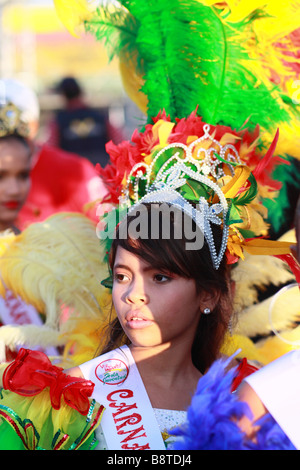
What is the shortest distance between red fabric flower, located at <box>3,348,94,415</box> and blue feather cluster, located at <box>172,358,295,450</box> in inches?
14.0

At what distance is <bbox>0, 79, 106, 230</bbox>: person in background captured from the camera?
143 inches

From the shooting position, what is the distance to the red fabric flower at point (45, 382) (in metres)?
1.79

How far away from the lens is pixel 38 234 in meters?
2.64

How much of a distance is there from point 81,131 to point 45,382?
293 inches

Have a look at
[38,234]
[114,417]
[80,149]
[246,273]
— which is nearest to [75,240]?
[38,234]

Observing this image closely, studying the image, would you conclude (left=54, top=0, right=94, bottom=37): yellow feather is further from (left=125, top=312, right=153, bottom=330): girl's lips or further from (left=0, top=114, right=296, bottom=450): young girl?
(left=125, top=312, right=153, bottom=330): girl's lips

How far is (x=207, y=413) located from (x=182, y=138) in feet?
3.05

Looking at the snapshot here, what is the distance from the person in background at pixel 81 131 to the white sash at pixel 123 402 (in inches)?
279

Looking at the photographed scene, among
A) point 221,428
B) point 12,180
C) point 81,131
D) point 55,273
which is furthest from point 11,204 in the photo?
point 81,131

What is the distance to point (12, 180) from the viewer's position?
127 inches

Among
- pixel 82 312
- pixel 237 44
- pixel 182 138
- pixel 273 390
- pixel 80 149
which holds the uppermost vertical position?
pixel 237 44

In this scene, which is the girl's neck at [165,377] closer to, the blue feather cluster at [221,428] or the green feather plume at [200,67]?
the blue feather cluster at [221,428]

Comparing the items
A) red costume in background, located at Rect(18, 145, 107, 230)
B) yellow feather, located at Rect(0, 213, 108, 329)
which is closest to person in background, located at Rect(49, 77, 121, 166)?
red costume in background, located at Rect(18, 145, 107, 230)

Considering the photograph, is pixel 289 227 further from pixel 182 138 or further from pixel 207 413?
pixel 207 413
